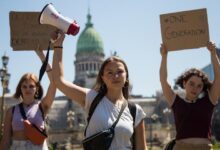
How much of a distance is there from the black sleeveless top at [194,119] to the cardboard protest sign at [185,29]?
708 mm

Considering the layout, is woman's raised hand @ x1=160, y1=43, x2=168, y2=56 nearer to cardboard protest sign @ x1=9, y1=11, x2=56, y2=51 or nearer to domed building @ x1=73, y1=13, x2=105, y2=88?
cardboard protest sign @ x1=9, y1=11, x2=56, y2=51

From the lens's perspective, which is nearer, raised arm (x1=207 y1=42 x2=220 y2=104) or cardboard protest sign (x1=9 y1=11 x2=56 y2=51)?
raised arm (x1=207 y1=42 x2=220 y2=104)

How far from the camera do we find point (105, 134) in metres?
3.30

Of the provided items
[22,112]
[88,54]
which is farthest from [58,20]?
[88,54]

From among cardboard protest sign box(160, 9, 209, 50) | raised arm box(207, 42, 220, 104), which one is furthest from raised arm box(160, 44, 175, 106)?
raised arm box(207, 42, 220, 104)

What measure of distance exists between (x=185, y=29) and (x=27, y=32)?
1678 mm

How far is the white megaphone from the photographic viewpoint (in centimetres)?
356

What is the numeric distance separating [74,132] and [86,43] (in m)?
24.1

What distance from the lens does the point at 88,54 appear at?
73.4 metres

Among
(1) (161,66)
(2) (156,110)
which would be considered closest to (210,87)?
(1) (161,66)

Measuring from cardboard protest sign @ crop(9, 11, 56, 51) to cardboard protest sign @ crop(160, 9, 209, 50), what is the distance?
1.20 metres

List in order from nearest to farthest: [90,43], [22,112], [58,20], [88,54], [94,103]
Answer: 1. [94,103]
2. [58,20]
3. [22,112]
4. [88,54]
5. [90,43]

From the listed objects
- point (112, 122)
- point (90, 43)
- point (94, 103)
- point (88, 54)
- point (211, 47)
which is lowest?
point (112, 122)

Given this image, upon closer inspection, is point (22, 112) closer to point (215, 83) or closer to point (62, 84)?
point (62, 84)
